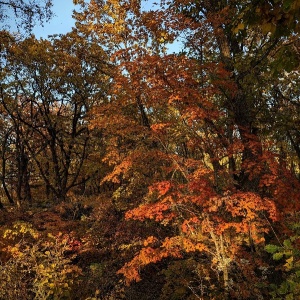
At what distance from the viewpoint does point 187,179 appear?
265 inches

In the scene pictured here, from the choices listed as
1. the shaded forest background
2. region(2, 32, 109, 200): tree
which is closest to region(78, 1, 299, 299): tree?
the shaded forest background

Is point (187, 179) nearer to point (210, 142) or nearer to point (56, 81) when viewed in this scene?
point (210, 142)

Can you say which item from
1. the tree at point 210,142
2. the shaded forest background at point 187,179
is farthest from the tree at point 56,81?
the tree at point 210,142

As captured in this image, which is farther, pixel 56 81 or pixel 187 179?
pixel 56 81

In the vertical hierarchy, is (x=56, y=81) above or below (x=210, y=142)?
Result: above

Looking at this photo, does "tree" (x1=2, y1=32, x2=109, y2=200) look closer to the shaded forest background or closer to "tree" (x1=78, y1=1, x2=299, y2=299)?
the shaded forest background

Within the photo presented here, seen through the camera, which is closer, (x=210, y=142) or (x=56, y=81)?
(x=210, y=142)

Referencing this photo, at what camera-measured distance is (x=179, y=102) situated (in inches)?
270

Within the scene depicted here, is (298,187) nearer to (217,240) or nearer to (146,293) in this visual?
(217,240)

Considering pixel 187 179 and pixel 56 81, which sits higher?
pixel 56 81

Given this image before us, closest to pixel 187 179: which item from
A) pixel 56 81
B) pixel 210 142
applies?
pixel 210 142

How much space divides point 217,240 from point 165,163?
3252 millimetres

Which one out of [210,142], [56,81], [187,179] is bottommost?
[187,179]

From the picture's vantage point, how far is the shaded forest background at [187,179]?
6121 millimetres
